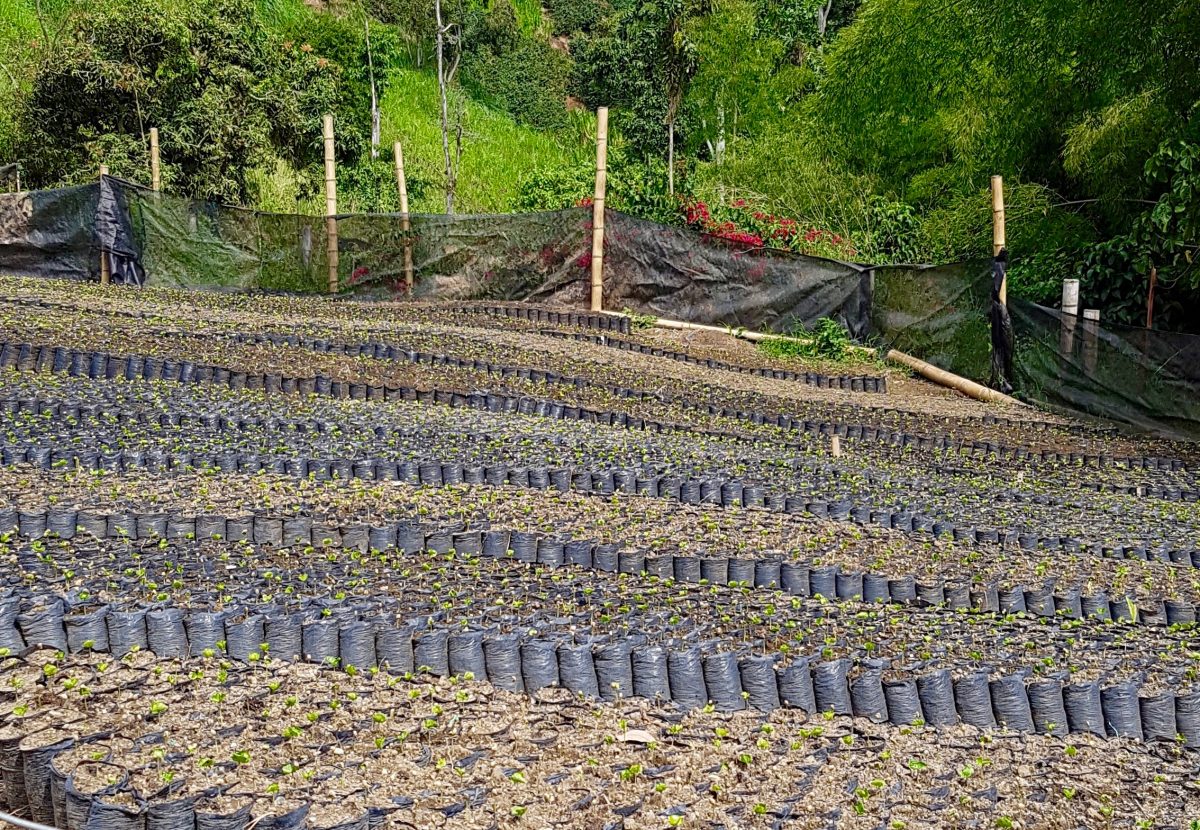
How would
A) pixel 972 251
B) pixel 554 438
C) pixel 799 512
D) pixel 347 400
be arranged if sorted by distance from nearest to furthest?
1. pixel 799 512
2. pixel 554 438
3. pixel 347 400
4. pixel 972 251

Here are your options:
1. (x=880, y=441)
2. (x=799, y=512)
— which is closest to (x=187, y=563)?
(x=799, y=512)

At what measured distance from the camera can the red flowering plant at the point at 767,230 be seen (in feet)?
41.2

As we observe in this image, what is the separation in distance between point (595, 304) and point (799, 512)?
5831 millimetres

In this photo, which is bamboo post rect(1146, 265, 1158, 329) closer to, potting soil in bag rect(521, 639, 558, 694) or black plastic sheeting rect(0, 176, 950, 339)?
black plastic sheeting rect(0, 176, 950, 339)

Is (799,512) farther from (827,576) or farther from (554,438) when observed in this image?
(554,438)

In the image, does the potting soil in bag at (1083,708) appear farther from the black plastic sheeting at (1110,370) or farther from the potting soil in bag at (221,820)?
the black plastic sheeting at (1110,370)

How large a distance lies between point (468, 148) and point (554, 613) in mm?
21713

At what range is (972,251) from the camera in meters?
12.1

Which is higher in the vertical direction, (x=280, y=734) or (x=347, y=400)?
(x=347, y=400)

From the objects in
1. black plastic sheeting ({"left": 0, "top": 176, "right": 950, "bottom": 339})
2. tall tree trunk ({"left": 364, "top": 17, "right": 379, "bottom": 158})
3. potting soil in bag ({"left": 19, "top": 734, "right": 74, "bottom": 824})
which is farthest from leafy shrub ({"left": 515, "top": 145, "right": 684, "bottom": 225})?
potting soil in bag ({"left": 19, "top": 734, "right": 74, "bottom": 824})

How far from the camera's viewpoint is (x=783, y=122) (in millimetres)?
18672

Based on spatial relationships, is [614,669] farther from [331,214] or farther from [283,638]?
[331,214]

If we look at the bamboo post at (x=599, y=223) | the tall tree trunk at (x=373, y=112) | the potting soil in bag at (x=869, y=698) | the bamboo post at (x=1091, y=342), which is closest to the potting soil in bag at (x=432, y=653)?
the potting soil in bag at (x=869, y=698)

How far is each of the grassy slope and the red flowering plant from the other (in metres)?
5.60
